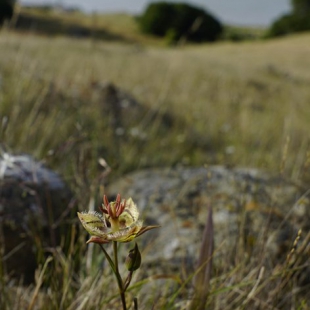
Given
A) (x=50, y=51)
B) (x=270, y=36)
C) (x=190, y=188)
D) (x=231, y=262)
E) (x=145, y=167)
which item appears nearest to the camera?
(x=231, y=262)

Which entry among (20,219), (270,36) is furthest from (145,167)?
(270,36)

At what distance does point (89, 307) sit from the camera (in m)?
1.35

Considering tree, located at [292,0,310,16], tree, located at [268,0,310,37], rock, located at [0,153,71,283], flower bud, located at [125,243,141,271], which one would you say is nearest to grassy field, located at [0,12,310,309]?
rock, located at [0,153,71,283]

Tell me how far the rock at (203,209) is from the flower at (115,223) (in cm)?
110

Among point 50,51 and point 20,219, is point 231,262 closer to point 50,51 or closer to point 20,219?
point 20,219

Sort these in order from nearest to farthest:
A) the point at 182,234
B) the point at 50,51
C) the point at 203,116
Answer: the point at 182,234 → the point at 203,116 → the point at 50,51

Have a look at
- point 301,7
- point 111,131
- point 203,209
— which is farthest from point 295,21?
point 203,209

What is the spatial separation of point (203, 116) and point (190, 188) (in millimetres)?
3500

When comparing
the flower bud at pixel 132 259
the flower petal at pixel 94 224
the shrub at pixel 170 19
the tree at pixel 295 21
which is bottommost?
the shrub at pixel 170 19

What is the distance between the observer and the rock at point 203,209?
208 centimetres

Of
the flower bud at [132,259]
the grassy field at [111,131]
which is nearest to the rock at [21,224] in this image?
the grassy field at [111,131]

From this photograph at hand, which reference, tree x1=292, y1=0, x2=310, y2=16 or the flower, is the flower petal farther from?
tree x1=292, y1=0, x2=310, y2=16

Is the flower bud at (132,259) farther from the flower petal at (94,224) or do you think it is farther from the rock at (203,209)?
the rock at (203,209)

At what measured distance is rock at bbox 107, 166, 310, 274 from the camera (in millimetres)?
2084
